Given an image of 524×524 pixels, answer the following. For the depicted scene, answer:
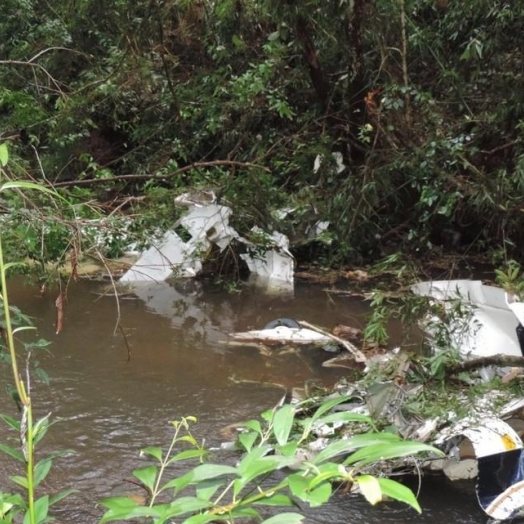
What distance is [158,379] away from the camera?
10.8ft

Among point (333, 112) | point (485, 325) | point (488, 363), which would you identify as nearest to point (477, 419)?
point (488, 363)

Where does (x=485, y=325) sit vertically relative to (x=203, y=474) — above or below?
below

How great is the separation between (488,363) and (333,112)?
12.1ft

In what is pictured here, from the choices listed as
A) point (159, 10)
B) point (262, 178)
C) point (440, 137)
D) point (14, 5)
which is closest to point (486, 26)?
point (440, 137)

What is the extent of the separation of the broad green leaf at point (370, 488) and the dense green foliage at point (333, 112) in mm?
3557

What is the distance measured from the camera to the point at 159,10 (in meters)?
5.26

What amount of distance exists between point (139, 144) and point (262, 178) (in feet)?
7.80

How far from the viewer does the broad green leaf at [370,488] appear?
25.5 inches

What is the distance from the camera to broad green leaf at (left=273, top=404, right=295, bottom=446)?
841 millimetres

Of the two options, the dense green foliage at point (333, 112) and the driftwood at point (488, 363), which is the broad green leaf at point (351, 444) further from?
the dense green foliage at point (333, 112)

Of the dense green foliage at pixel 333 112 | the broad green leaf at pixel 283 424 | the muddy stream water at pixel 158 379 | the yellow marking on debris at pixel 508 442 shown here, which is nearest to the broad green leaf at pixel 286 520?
the broad green leaf at pixel 283 424

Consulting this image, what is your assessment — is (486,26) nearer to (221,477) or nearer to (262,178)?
(262,178)

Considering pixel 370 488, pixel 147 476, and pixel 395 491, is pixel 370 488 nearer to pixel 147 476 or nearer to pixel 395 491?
pixel 395 491

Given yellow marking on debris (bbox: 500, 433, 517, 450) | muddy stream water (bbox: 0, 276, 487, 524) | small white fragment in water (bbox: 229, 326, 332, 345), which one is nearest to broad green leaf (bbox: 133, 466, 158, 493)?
muddy stream water (bbox: 0, 276, 487, 524)
